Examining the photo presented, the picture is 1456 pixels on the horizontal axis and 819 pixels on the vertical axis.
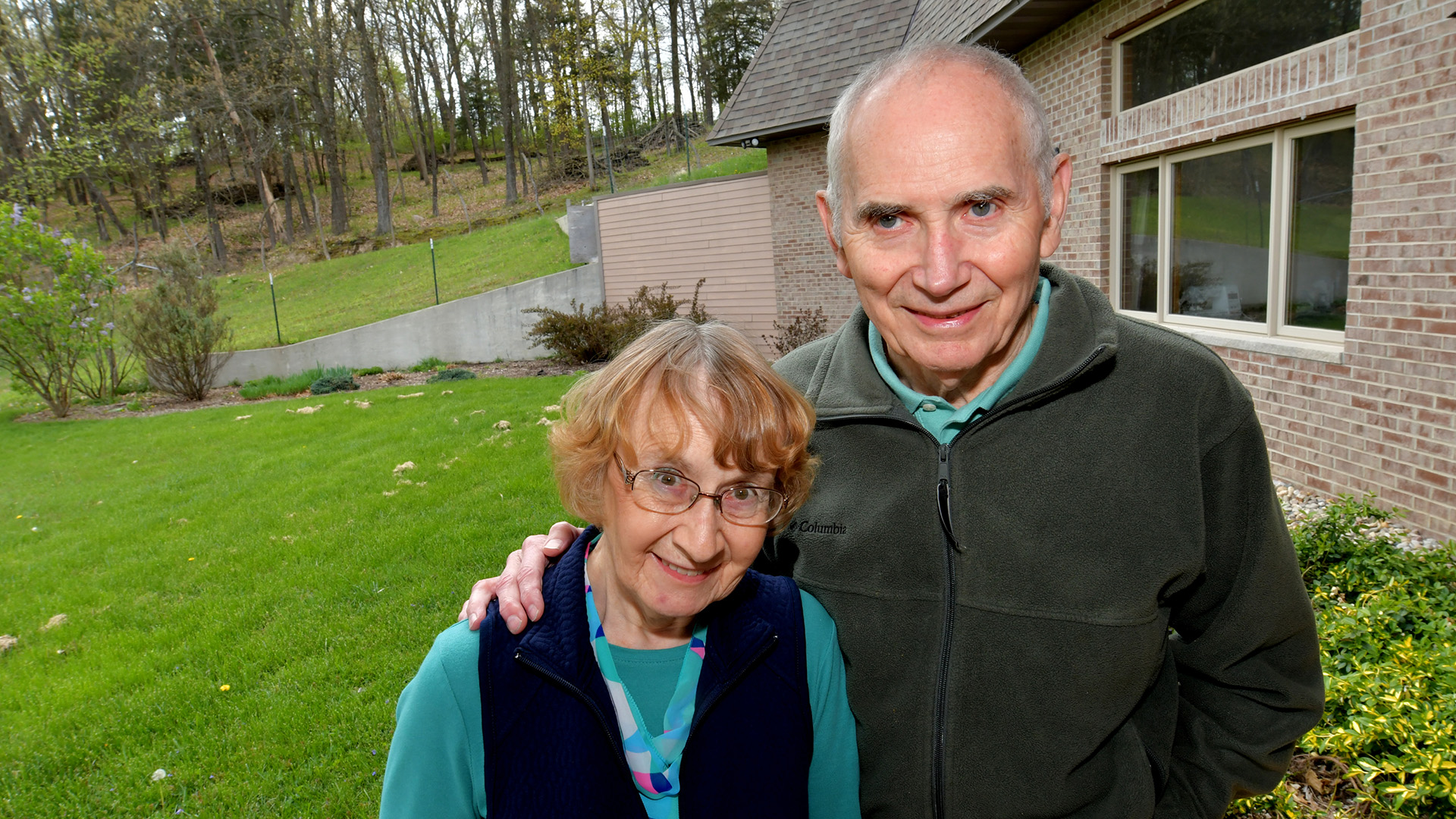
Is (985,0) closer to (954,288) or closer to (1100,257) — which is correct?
(1100,257)

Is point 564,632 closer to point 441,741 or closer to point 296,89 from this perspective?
point 441,741

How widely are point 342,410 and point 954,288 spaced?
12.6m

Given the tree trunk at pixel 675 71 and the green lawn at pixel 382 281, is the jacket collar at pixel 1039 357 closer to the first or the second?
the green lawn at pixel 382 281

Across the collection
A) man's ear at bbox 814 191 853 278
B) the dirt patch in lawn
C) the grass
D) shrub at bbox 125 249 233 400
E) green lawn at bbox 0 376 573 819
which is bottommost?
the dirt patch in lawn

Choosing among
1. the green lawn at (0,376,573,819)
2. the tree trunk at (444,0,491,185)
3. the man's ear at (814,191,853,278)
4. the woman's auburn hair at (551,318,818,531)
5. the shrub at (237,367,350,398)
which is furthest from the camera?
the tree trunk at (444,0,491,185)

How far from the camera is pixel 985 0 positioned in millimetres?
9297

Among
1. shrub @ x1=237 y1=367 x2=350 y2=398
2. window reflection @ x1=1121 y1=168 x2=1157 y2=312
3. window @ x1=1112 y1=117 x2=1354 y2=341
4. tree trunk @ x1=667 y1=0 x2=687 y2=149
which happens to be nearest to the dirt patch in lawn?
shrub @ x1=237 y1=367 x2=350 y2=398

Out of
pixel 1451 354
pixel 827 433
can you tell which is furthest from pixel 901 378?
pixel 1451 354

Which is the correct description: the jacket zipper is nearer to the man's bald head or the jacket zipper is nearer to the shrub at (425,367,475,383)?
the man's bald head

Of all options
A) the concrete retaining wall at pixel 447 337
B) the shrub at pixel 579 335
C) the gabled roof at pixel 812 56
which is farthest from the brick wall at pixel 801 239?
the concrete retaining wall at pixel 447 337

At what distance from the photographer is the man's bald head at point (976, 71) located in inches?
64.4

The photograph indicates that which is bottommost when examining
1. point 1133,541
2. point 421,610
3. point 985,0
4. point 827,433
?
point 421,610

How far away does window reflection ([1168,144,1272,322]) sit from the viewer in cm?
684

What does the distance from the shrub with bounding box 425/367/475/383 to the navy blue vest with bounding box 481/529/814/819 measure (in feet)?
48.3
